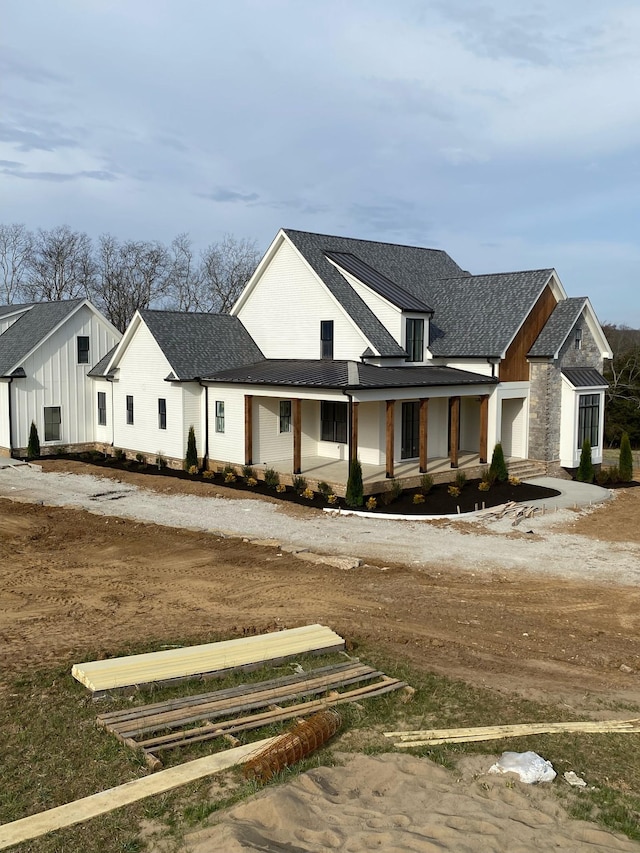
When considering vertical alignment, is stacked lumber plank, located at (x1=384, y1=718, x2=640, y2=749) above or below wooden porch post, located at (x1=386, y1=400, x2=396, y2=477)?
below

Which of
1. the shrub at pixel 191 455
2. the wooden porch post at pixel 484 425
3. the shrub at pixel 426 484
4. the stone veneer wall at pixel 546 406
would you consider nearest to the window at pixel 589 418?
the stone veneer wall at pixel 546 406

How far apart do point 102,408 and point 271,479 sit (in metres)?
11.9

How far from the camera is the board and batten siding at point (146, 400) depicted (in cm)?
2755

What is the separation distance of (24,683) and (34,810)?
2939 mm

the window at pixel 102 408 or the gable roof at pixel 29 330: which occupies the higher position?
the gable roof at pixel 29 330

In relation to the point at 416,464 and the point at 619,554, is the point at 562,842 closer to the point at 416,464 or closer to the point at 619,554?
the point at 619,554

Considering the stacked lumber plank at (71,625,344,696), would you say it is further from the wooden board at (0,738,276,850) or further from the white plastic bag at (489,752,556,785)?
the white plastic bag at (489,752,556,785)

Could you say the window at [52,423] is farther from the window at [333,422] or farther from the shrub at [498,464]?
the shrub at [498,464]

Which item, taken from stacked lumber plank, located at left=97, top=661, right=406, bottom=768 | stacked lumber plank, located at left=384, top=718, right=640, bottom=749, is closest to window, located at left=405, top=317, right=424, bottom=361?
stacked lumber plank, located at left=97, top=661, right=406, bottom=768

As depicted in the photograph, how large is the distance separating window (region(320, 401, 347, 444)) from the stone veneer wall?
702cm

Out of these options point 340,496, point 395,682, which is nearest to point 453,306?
point 340,496

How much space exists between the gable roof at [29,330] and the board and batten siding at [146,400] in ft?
11.8

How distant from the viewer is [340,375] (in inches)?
923

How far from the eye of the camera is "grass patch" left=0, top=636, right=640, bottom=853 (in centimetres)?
620
